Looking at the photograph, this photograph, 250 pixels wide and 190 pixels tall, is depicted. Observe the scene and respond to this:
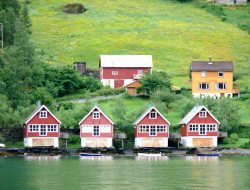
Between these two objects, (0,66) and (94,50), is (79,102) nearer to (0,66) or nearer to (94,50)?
(0,66)

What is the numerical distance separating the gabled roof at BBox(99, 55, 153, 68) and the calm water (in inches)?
1852

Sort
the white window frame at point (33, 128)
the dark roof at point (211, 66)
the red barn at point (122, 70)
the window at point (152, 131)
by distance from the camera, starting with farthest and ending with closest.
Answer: the red barn at point (122, 70) < the dark roof at point (211, 66) < the window at point (152, 131) < the white window frame at point (33, 128)

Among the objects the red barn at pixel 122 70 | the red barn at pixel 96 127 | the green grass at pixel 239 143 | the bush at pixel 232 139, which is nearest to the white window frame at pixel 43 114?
the red barn at pixel 96 127

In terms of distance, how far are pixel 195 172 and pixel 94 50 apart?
293ft

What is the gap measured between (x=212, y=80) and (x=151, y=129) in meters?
25.9

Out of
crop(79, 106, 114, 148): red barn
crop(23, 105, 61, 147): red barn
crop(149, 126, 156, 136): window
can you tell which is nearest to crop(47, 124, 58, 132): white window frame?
crop(23, 105, 61, 147): red barn

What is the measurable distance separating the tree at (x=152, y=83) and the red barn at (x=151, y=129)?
16616 mm

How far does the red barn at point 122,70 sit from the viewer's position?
Answer: 160000mm

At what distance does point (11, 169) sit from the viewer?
9769 centimetres

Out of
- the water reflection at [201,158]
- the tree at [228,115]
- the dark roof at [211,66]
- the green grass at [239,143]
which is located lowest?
the water reflection at [201,158]

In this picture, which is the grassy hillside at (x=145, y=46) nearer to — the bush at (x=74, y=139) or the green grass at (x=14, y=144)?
the bush at (x=74, y=139)

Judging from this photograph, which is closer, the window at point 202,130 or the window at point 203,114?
the window at point 202,130

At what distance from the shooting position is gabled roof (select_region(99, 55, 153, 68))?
161375mm

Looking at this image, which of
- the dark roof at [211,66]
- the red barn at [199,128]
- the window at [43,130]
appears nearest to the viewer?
the window at [43,130]
